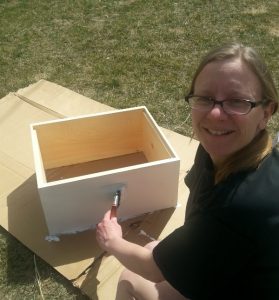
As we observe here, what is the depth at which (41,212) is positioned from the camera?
193cm

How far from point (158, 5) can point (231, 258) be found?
359 cm

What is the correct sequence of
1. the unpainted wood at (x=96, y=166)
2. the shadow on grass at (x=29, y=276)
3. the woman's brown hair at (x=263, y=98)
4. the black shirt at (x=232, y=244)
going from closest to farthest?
the black shirt at (x=232, y=244) → the woman's brown hair at (x=263, y=98) → the shadow on grass at (x=29, y=276) → the unpainted wood at (x=96, y=166)

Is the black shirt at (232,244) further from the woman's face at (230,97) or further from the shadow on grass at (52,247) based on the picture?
the shadow on grass at (52,247)

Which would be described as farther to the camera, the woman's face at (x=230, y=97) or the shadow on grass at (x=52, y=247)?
the shadow on grass at (x=52, y=247)

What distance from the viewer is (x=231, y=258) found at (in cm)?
94

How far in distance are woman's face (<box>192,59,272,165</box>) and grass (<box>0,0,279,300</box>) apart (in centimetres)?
135

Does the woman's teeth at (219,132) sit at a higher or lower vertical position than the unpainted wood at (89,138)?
higher

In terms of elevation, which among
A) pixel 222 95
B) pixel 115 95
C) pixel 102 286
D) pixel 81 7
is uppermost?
pixel 222 95

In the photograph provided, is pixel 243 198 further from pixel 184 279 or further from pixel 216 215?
pixel 184 279

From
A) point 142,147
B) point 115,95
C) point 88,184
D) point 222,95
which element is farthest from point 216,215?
point 115,95

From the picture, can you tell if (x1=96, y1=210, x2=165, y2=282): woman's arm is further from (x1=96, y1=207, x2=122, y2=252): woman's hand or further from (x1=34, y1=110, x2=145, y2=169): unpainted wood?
(x1=34, y1=110, x2=145, y2=169): unpainted wood

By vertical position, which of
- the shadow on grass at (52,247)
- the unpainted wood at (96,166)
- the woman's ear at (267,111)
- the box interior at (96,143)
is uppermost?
the woman's ear at (267,111)

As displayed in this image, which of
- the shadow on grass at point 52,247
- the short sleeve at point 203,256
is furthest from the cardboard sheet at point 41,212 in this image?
the short sleeve at point 203,256

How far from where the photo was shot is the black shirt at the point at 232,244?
3.02 feet
